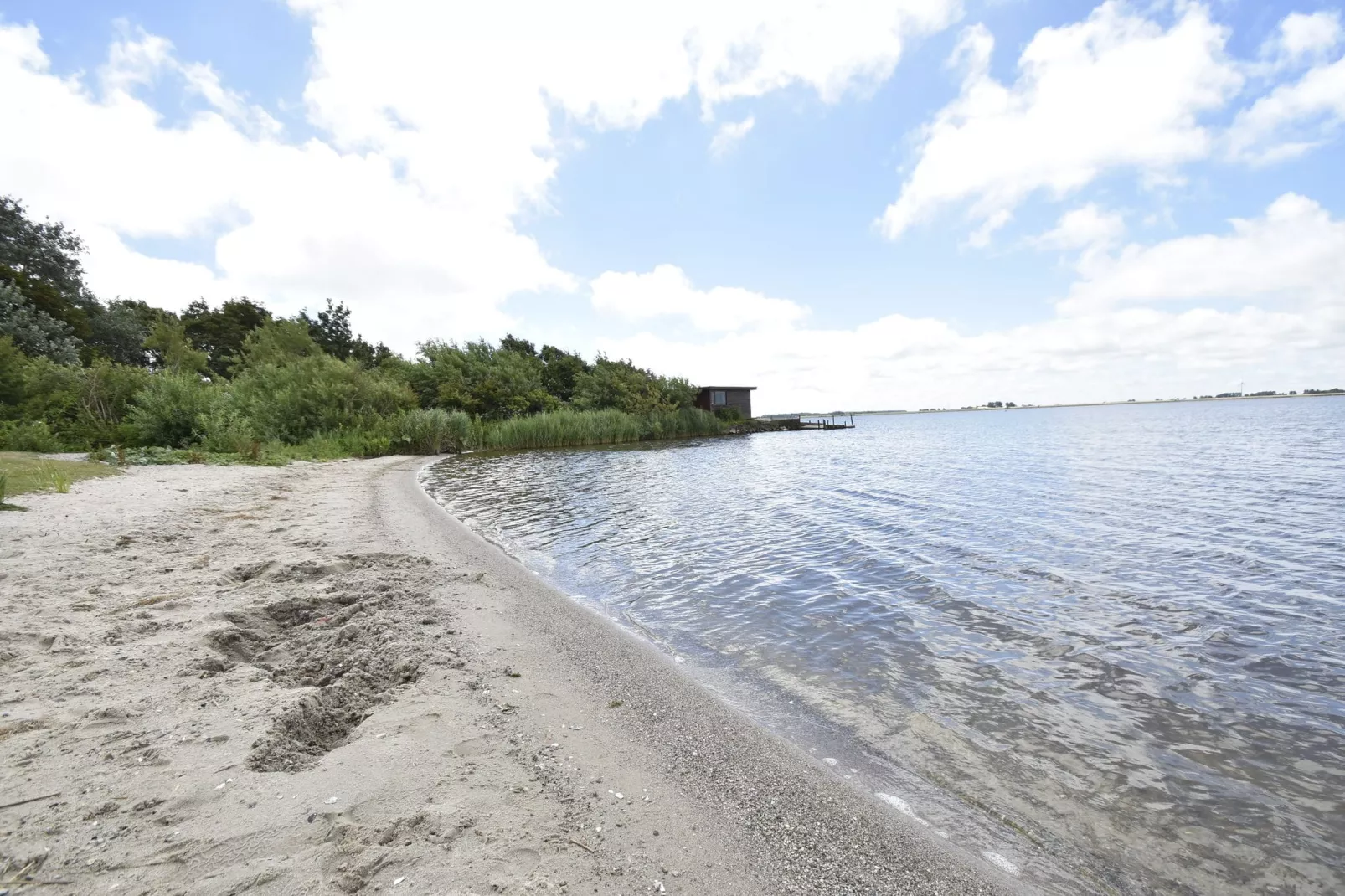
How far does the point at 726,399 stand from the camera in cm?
6341

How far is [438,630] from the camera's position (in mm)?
5133

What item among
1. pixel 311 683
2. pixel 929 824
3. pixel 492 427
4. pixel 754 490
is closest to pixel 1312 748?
pixel 929 824

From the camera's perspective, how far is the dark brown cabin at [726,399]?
61.1 m

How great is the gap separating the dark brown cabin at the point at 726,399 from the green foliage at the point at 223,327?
144 ft

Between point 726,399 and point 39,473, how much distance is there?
55696 mm

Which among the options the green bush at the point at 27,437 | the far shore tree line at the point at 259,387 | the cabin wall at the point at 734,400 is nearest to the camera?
the green bush at the point at 27,437

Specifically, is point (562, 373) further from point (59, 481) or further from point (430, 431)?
point (59, 481)

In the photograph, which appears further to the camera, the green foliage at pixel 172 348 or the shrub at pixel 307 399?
the green foliage at pixel 172 348

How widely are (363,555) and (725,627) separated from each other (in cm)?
505

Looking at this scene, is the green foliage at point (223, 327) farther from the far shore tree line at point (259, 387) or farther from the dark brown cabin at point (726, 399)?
the dark brown cabin at point (726, 399)

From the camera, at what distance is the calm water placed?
313 centimetres

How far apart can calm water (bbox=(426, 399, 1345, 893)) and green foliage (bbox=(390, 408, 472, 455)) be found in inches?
774

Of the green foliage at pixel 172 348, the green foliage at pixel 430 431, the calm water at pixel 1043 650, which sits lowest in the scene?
the calm water at pixel 1043 650

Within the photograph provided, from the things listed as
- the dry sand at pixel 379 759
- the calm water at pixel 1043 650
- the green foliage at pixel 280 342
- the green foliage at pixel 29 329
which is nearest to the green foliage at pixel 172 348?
the green foliage at pixel 280 342
